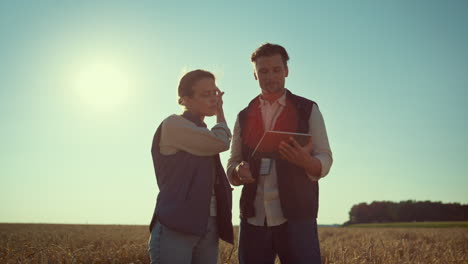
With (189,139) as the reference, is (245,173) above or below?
below

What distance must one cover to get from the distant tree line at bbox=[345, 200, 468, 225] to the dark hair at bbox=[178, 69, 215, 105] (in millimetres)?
105090

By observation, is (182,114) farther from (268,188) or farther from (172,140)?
(268,188)

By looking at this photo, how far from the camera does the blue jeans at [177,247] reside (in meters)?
2.89

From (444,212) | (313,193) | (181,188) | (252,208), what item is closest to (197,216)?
(181,188)

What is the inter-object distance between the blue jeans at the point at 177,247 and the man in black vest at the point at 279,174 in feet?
1.31

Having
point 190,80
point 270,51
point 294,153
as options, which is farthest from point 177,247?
point 270,51

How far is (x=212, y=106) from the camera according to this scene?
3.41 m

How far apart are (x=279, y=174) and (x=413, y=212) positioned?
346ft

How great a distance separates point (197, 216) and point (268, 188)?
2.24 ft

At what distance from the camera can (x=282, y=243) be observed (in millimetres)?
3170

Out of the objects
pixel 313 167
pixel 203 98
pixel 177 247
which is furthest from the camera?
pixel 203 98

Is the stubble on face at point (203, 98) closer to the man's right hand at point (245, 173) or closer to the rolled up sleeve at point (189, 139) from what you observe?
the rolled up sleeve at point (189, 139)

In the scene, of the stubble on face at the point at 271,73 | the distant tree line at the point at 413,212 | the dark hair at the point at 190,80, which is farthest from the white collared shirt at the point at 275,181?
the distant tree line at the point at 413,212

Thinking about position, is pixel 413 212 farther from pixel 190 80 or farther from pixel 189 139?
pixel 189 139
